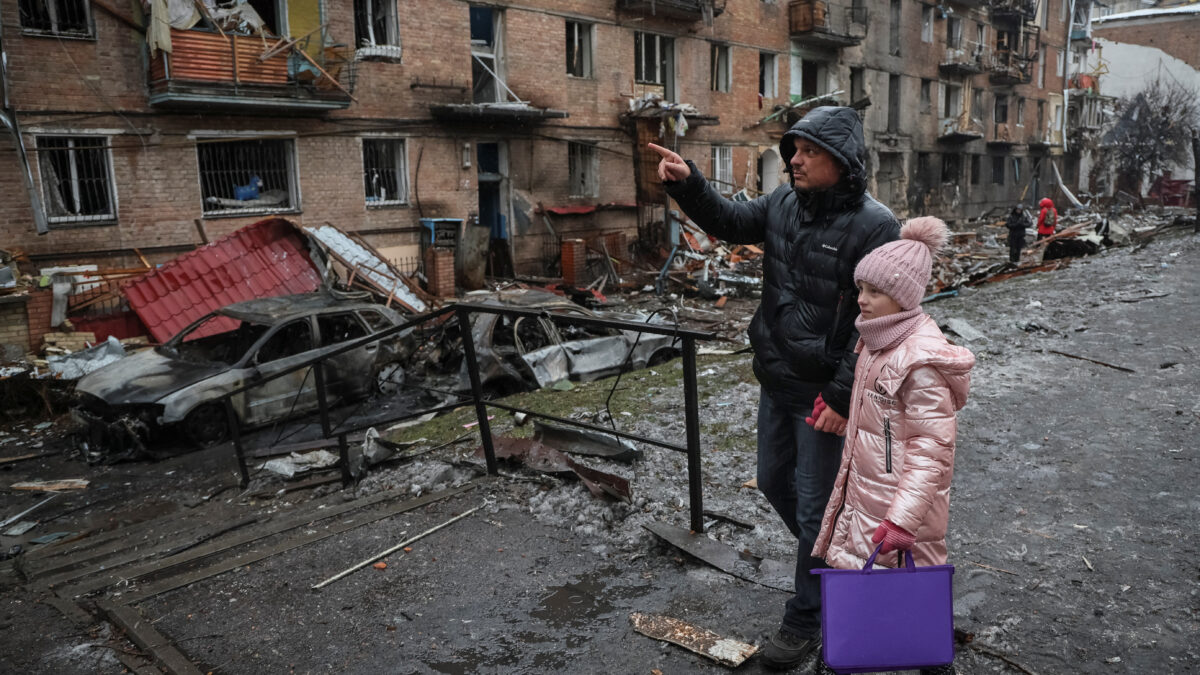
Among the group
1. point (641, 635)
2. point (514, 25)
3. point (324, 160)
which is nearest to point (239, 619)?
point (641, 635)

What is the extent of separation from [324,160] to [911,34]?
2700 cm

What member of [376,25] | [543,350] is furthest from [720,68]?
[543,350]

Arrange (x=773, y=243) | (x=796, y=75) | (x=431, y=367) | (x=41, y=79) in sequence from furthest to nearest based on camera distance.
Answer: (x=796, y=75)
(x=41, y=79)
(x=431, y=367)
(x=773, y=243)

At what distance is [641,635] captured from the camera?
3.12 m

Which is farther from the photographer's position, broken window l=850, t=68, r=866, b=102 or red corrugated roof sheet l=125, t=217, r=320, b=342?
broken window l=850, t=68, r=866, b=102

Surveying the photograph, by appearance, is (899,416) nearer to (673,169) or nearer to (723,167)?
(673,169)

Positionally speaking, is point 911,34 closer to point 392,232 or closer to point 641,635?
point 392,232

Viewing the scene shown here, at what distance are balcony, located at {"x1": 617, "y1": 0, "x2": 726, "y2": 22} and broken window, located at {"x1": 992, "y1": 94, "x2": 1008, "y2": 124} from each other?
23810mm

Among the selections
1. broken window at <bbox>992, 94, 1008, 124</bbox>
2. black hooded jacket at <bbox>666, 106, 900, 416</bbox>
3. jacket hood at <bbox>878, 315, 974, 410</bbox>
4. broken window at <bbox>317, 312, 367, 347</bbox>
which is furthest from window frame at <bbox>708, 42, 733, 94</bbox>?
jacket hood at <bbox>878, 315, 974, 410</bbox>

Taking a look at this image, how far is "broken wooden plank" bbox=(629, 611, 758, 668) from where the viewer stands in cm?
291

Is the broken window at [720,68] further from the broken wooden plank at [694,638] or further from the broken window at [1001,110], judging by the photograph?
the broken wooden plank at [694,638]

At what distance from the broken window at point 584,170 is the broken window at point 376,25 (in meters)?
5.68

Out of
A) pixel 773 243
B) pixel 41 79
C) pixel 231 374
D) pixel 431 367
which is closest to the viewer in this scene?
pixel 773 243

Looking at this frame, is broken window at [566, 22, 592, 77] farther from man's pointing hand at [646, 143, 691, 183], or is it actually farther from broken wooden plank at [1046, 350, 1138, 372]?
man's pointing hand at [646, 143, 691, 183]
